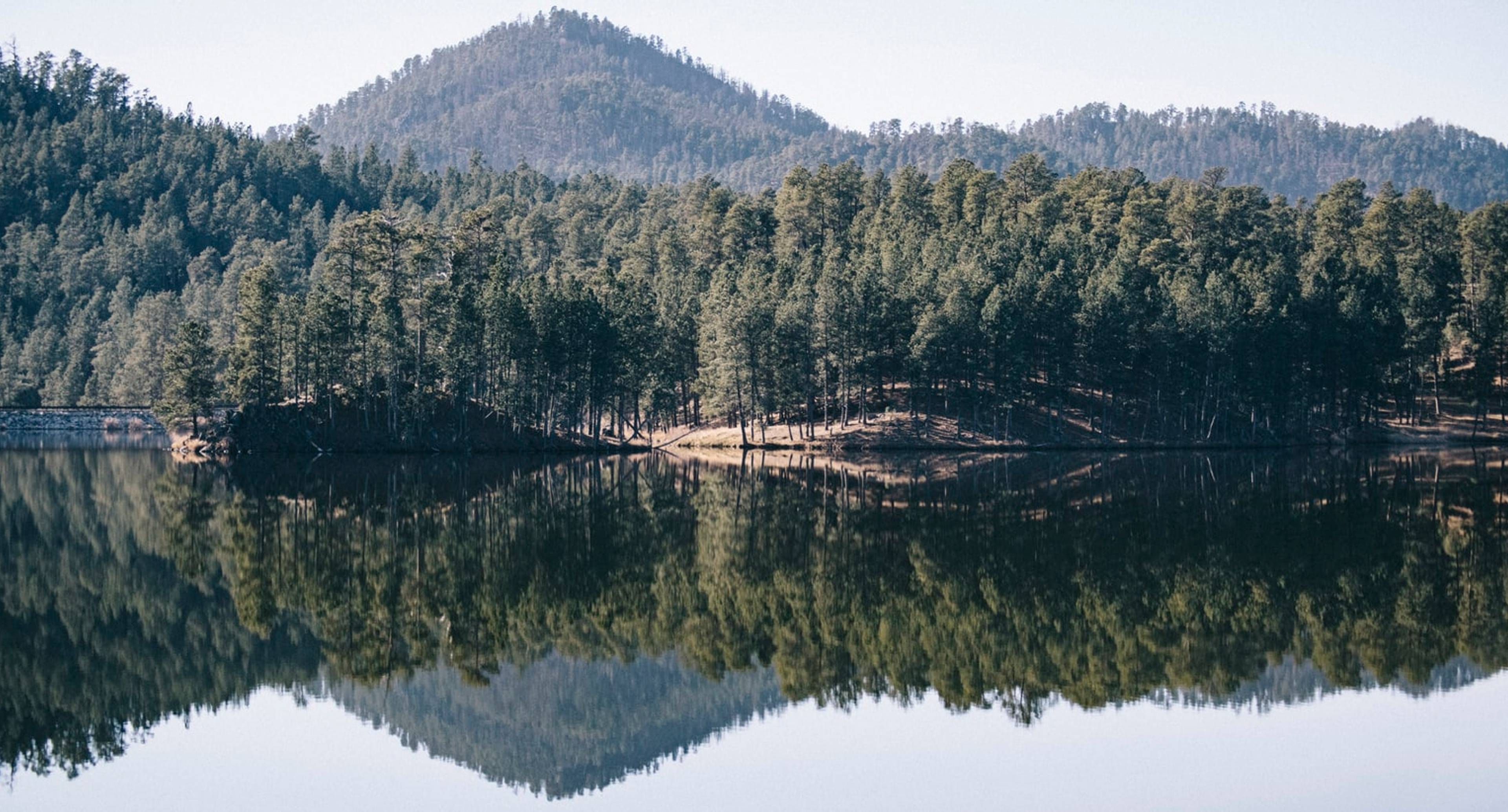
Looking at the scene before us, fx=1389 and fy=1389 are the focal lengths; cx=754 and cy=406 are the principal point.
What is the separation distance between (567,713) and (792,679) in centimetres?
455

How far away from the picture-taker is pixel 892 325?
4368 inches

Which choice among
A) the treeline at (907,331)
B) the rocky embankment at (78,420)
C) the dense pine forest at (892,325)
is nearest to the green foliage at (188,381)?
the dense pine forest at (892,325)

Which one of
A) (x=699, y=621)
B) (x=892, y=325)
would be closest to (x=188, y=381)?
(x=892, y=325)

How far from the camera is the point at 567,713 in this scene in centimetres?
2766

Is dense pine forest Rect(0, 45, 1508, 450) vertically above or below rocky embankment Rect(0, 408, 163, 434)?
above

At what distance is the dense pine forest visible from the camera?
103375 millimetres

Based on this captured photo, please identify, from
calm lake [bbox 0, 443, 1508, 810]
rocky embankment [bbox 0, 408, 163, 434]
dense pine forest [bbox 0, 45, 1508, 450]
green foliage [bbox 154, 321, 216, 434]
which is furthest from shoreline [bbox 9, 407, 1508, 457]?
calm lake [bbox 0, 443, 1508, 810]

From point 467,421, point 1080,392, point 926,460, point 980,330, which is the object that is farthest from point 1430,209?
point 467,421

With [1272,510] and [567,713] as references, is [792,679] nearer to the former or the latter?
[567,713]

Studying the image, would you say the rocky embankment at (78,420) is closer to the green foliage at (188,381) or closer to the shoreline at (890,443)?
the shoreline at (890,443)

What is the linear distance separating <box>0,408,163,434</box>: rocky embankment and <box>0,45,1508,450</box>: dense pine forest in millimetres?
7554

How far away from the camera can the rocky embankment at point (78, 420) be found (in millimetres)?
141375

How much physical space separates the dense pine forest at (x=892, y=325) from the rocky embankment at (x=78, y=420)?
755 centimetres

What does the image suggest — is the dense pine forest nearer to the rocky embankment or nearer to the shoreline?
the shoreline
